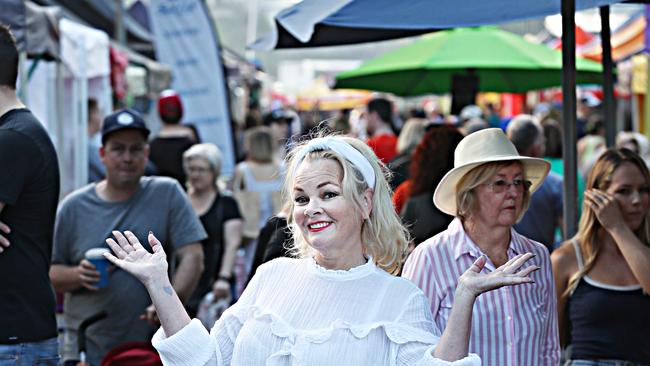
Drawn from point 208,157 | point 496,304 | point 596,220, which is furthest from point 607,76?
point 208,157

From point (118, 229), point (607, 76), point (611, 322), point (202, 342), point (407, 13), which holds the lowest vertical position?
point (611, 322)

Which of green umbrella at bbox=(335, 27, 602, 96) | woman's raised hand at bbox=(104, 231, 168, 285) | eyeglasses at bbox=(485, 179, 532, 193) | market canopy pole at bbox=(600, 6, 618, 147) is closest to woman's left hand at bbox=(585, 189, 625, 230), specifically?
eyeglasses at bbox=(485, 179, 532, 193)

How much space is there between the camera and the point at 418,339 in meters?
3.17

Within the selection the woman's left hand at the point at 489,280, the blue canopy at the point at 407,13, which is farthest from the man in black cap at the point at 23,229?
the woman's left hand at the point at 489,280

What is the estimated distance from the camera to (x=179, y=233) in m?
5.72

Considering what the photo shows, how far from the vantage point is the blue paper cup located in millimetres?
5363

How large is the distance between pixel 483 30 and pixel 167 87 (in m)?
6.33

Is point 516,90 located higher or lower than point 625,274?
higher

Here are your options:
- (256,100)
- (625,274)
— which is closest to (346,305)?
(625,274)

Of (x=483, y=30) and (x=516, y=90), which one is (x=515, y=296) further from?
(x=516, y=90)

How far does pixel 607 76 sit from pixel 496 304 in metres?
2.83

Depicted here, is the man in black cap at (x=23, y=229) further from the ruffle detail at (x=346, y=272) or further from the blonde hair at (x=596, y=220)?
the blonde hair at (x=596, y=220)

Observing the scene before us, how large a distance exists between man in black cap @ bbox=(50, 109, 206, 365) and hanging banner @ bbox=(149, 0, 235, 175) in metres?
5.03

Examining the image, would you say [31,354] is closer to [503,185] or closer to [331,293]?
[331,293]
